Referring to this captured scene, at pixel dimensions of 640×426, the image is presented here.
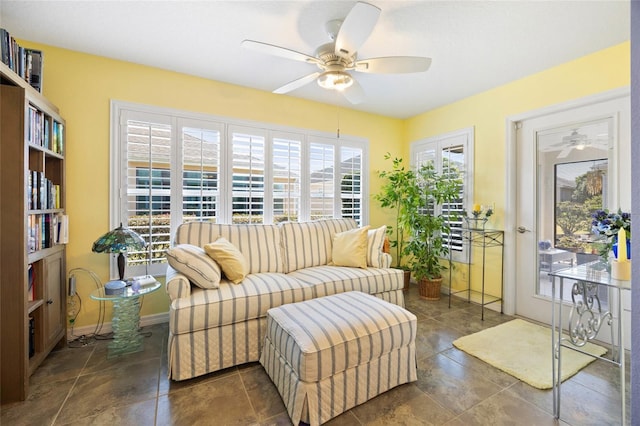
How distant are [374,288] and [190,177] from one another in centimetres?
Result: 216

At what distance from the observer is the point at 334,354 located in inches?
61.4

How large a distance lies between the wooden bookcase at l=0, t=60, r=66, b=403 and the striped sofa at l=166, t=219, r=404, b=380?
807mm

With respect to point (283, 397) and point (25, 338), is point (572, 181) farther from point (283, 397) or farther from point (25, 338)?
point (25, 338)

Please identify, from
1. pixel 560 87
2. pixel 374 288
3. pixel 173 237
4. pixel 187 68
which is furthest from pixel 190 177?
pixel 560 87

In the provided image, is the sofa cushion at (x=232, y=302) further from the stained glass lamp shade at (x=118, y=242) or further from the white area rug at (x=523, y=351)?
the white area rug at (x=523, y=351)

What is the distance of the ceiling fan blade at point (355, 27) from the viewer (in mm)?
1529

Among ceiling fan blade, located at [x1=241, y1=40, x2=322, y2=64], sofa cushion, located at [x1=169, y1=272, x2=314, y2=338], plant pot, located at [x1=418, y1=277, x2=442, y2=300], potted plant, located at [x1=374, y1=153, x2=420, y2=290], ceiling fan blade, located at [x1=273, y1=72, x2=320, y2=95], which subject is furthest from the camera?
potted plant, located at [x1=374, y1=153, x2=420, y2=290]

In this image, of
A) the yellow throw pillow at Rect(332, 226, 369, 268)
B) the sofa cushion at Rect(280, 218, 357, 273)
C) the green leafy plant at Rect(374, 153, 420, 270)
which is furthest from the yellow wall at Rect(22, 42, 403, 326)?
the green leafy plant at Rect(374, 153, 420, 270)

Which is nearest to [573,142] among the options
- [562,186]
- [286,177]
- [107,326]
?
[562,186]

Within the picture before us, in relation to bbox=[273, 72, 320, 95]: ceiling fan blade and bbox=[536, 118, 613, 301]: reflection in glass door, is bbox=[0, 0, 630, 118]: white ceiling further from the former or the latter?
bbox=[536, 118, 613, 301]: reflection in glass door

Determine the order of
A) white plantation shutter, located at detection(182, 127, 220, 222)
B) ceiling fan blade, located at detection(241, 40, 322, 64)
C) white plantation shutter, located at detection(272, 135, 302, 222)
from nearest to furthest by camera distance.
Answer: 1. ceiling fan blade, located at detection(241, 40, 322, 64)
2. white plantation shutter, located at detection(182, 127, 220, 222)
3. white plantation shutter, located at detection(272, 135, 302, 222)

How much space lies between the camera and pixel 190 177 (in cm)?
289

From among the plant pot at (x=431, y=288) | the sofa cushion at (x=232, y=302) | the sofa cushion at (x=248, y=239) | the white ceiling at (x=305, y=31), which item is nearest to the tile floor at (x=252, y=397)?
the sofa cushion at (x=232, y=302)

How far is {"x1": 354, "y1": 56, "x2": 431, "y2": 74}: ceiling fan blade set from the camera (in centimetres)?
193
